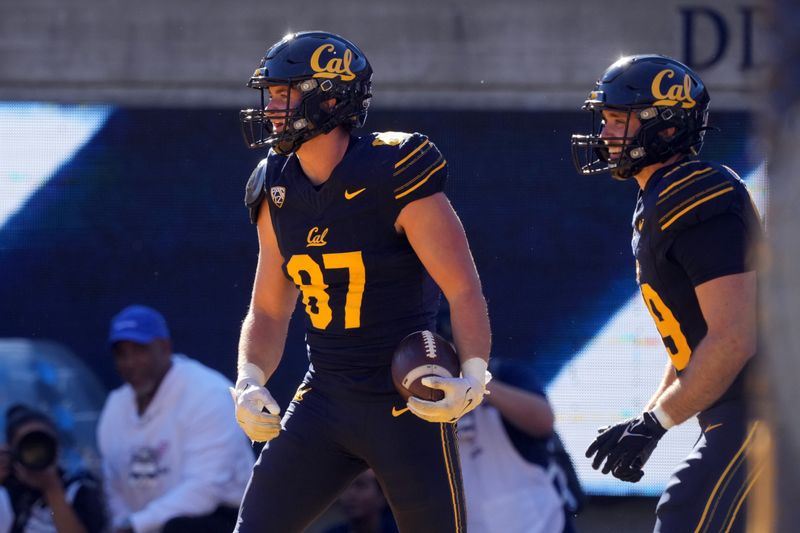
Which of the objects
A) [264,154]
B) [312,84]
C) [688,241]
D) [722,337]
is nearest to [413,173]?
[312,84]

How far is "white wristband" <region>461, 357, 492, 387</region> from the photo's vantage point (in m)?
3.41

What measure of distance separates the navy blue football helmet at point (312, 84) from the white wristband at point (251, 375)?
0.59 metres

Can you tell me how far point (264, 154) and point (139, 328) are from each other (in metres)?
1.27

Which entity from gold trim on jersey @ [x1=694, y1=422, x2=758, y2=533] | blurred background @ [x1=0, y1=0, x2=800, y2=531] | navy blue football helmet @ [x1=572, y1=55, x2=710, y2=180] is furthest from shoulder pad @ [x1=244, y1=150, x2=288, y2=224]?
blurred background @ [x1=0, y1=0, x2=800, y2=531]

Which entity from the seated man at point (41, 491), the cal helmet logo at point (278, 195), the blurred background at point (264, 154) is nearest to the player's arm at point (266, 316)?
the cal helmet logo at point (278, 195)

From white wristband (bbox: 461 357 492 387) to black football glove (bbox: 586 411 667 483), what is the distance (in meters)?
0.39

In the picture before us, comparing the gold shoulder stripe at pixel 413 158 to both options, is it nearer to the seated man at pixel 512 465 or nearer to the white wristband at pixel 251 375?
the white wristband at pixel 251 375

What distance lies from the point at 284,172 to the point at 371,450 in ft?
2.64

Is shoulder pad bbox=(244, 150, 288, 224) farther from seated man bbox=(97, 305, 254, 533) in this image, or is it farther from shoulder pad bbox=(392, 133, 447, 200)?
seated man bbox=(97, 305, 254, 533)

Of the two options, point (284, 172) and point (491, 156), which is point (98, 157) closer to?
point (491, 156)

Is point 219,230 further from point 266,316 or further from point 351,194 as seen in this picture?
point 351,194

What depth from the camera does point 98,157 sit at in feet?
21.9

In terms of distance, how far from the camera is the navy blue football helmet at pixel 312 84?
364 centimetres

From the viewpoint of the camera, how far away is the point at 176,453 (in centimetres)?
552
